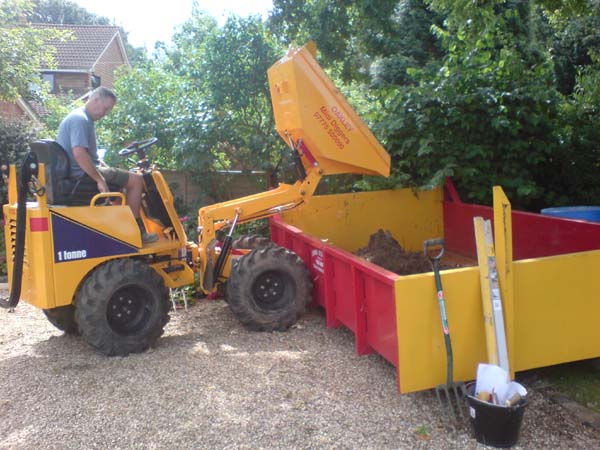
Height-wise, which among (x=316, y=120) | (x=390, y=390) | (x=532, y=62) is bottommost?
(x=390, y=390)

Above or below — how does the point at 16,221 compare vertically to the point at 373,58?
below

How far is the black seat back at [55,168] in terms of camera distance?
5.00m

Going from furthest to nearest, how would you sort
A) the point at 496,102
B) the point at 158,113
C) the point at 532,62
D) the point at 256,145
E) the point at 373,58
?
the point at 373,58 < the point at 532,62 < the point at 158,113 < the point at 256,145 < the point at 496,102

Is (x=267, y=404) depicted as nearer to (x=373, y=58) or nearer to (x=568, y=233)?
(x=568, y=233)

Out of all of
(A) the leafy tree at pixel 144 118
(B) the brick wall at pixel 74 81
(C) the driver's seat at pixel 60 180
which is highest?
(B) the brick wall at pixel 74 81

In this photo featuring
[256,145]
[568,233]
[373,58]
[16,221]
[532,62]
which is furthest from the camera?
[373,58]

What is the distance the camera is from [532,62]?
10898 millimetres

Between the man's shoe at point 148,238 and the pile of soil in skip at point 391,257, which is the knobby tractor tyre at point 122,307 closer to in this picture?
the man's shoe at point 148,238

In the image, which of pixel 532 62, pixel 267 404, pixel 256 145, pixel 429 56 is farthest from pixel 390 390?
pixel 429 56

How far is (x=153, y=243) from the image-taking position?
17.9ft

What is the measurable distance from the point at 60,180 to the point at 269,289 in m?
2.07

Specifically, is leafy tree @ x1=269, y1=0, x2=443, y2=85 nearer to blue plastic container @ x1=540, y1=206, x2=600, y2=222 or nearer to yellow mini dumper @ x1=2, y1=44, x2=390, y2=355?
yellow mini dumper @ x1=2, y1=44, x2=390, y2=355

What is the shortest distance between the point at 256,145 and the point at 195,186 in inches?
55.8

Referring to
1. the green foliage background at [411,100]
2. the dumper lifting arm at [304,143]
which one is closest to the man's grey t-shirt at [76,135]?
the dumper lifting arm at [304,143]
